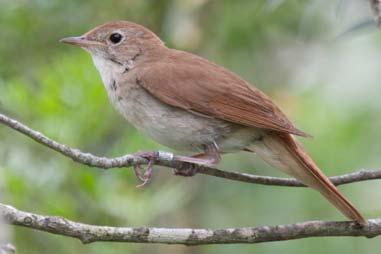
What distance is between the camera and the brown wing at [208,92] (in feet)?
16.8

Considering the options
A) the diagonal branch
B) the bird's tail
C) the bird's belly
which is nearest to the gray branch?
the bird's tail

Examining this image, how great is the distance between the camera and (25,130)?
150 inches

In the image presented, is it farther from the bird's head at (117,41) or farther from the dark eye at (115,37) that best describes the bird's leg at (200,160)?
the dark eye at (115,37)

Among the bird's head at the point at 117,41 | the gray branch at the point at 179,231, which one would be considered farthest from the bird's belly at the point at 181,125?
Result: the gray branch at the point at 179,231

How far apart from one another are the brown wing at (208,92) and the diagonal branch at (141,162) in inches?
16.5

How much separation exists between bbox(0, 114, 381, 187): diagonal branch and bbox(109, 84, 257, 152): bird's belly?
26 cm

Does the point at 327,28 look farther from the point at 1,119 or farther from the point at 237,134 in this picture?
the point at 1,119

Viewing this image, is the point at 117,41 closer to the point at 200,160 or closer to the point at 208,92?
the point at 208,92

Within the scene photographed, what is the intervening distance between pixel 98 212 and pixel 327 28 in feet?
7.67

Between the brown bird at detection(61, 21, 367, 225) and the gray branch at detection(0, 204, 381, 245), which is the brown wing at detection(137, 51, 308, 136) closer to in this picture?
the brown bird at detection(61, 21, 367, 225)

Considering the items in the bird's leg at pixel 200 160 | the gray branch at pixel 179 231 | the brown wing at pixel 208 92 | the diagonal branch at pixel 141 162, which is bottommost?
the gray branch at pixel 179 231


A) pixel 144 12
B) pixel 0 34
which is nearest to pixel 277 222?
pixel 144 12

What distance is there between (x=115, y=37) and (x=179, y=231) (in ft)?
7.37

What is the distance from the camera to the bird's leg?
4.88m
